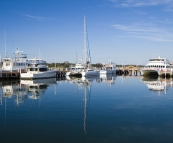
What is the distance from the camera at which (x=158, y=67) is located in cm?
8250

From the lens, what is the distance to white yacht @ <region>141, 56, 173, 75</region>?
80062 millimetres

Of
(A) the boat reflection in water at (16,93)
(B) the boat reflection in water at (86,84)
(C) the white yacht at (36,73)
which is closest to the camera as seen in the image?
(B) the boat reflection in water at (86,84)

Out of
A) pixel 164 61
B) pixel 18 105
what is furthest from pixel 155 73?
pixel 18 105

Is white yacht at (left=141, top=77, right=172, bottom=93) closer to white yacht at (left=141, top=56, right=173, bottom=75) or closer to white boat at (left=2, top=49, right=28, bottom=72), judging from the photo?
white yacht at (left=141, top=56, right=173, bottom=75)

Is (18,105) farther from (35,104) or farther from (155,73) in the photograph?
(155,73)

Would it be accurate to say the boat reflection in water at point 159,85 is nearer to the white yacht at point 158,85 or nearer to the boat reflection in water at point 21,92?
the white yacht at point 158,85

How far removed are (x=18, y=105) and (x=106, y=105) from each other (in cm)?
947

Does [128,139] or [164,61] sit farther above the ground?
[164,61]

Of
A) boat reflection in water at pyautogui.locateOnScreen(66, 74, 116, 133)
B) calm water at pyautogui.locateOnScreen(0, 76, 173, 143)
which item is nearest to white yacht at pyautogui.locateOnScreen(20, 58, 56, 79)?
boat reflection in water at pyautogui.locateOnScreen(66, 74, 116, 133)

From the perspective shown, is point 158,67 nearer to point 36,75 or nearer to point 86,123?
point 36,75

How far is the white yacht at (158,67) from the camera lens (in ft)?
263

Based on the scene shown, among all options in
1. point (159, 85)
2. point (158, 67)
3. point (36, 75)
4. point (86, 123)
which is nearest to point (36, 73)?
point (36, 75)

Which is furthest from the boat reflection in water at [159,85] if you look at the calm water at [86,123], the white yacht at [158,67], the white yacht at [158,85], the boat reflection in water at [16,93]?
the white yacht at [158,67]

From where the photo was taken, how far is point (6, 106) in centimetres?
2389
